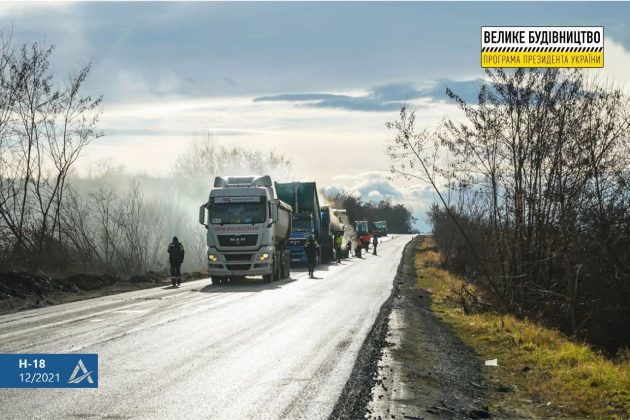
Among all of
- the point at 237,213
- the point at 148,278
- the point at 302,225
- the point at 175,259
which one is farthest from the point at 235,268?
the point at 302,225

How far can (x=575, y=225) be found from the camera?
16.8m

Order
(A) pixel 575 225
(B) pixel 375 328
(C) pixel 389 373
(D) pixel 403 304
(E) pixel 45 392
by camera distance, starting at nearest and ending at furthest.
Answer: (E) pixel 45 392, (C) pixel 389 373, (B) pixel 375 328, (A) pixel 575 225, (D) pixel 403 304

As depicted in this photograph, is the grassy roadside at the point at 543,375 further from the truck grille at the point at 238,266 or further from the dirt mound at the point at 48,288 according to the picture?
the truck grille at the point at 238,266

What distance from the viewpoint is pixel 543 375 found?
34.0 feet

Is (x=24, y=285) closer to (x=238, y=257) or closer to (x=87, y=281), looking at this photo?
(x=87, y=281)

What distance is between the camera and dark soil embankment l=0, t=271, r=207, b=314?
67.9 ft

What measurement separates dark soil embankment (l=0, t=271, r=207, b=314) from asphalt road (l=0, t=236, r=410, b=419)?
1601mm

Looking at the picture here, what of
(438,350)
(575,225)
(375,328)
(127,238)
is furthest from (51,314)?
(127,238)

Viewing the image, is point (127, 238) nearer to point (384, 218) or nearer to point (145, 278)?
point (145, 278)

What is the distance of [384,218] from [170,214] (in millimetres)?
151270

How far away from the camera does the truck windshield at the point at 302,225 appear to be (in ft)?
144

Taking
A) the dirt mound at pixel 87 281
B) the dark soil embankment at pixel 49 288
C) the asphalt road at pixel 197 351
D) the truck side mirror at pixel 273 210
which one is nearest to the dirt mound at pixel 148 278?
the dark soil embankment at pixel 49 288

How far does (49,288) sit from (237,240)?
777 cm

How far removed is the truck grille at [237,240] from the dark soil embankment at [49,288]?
3.41m
